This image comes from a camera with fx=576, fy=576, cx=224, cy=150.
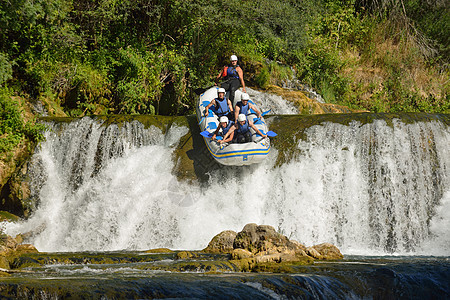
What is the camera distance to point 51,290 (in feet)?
17.6

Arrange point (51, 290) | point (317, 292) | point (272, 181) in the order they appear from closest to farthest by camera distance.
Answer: point (51, 290) < point (317, 292) < point (272, 181)

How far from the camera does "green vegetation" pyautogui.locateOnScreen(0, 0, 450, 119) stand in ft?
46.6

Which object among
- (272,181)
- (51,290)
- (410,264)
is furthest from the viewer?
(272,181)

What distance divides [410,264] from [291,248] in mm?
1668

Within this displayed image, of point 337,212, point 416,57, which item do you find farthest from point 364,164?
point 416,57

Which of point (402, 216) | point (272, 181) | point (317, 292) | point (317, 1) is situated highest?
point (317, 1)

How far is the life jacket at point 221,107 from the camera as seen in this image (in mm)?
12094

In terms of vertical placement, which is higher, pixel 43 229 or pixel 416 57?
pixel 416 57

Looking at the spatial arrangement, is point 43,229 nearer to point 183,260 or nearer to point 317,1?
point 183,260

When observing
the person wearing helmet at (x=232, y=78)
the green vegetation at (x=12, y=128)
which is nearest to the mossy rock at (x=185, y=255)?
the person wearing helmet at (x=232, y=78)

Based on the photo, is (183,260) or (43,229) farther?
(43,229)

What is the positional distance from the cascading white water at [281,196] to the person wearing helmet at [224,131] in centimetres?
93

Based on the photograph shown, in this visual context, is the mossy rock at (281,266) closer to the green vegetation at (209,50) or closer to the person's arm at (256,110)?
the person's arm at (256,110)

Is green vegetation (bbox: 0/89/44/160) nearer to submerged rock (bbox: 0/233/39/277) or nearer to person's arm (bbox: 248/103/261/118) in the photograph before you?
submerged rock (bbox: 0/233/39/277)
